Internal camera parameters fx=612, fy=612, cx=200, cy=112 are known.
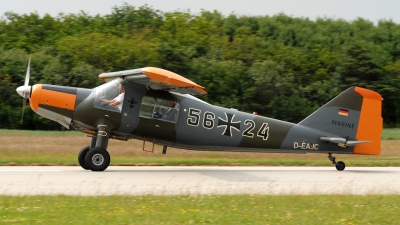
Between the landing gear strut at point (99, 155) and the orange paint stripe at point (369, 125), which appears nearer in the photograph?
the landing gear strut at point (99, 155)

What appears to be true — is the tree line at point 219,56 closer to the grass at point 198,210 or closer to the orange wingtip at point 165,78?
the orange wingtip at point 165,78

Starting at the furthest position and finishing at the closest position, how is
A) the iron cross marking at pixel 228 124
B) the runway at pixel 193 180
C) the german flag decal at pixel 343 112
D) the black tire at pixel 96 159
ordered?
1. the german flag decal at pixel 343 112
2. the iron cross marking at pixel 228 124
3. the black tire at pixel 96 159
4. the runway at pixel 193 180

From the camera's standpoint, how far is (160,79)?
46.2ft

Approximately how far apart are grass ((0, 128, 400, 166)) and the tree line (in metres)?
6.97

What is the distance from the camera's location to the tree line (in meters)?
34.7

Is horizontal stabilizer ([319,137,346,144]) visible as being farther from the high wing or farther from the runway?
the high wing

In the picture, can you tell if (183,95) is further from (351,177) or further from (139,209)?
A: (139,209)

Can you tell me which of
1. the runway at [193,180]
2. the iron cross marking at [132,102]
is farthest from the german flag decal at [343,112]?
the iron cross marking at [132,102]

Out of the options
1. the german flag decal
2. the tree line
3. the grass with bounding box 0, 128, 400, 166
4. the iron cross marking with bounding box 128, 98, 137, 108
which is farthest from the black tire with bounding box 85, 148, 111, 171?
the tree line

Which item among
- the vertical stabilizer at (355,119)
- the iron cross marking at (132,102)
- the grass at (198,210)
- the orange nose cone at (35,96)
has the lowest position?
the grass at (198,210)

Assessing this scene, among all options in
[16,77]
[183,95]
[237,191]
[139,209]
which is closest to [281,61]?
[16,77]

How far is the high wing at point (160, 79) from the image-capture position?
14.1 m

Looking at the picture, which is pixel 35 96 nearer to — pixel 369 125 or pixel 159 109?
pixel 159 109

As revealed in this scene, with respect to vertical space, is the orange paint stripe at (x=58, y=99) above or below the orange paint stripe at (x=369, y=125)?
below
